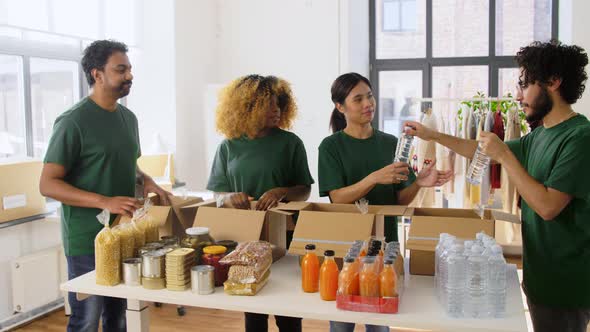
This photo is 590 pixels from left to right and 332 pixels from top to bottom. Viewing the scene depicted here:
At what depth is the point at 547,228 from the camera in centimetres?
201

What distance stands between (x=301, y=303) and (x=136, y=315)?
67cm

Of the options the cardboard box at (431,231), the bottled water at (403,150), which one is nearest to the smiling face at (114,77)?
the bottled water at (403,150)

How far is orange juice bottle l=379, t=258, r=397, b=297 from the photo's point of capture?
5.89 ft

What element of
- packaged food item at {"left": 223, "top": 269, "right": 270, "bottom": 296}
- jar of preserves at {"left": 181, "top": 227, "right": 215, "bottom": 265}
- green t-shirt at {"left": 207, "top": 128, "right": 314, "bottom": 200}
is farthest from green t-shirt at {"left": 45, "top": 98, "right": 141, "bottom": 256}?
packaged food item at {"left": 223, "top": 269, "right": 270, "bottom": 296}

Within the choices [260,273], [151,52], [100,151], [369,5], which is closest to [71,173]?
[100,151]

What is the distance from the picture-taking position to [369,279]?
180cm

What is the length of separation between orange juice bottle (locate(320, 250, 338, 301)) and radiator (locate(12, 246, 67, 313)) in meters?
2.67

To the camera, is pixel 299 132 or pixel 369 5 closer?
pixel 299 132

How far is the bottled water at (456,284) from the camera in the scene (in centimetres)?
178

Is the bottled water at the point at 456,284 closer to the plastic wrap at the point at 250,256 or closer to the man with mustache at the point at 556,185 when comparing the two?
the man with mustache at the point at 556,185

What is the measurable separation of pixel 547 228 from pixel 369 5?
5029mm

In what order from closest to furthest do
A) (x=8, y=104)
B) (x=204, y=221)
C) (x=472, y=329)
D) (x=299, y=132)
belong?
(x=472, y=329) < (x=204, y=221) < (x=8, y=104) < (x=299, y=132)

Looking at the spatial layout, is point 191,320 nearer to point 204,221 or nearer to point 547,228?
point 204,221

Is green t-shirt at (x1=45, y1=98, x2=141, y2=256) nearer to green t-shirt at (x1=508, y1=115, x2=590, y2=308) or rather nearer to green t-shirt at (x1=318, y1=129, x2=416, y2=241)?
green t-shirt at (x1=318, y1=129, x2=416, y2=241)
